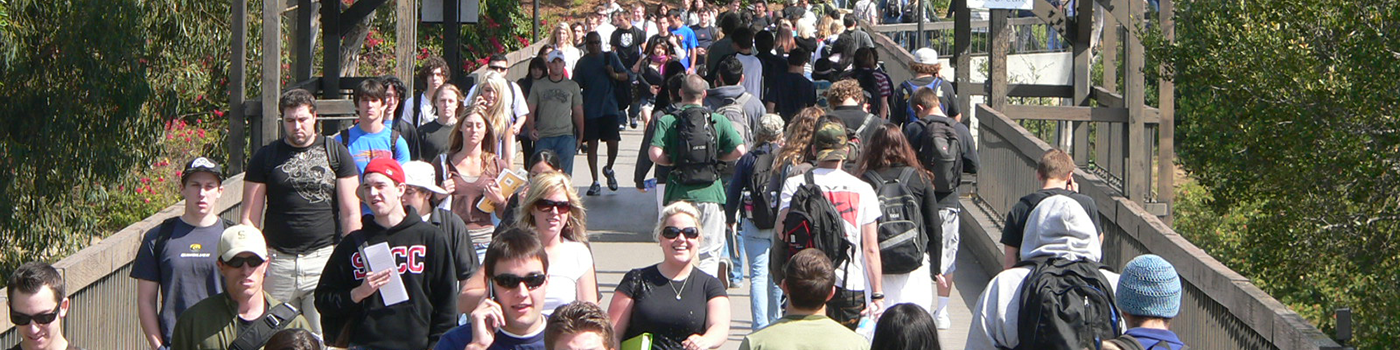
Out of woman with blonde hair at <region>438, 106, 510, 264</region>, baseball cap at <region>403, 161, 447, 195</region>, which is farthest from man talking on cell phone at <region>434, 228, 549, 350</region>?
woman with blonde hair at <region>438, 106, 510, 264</region>

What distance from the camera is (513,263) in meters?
5.12

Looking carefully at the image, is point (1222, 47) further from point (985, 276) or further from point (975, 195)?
point (985, 276)

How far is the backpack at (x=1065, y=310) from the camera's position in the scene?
546cm

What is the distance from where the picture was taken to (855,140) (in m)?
9.25

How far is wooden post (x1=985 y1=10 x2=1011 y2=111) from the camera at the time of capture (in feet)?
46.5

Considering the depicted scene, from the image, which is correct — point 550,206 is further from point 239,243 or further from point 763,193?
point 763,193

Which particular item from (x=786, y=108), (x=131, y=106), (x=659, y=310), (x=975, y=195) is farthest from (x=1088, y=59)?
(x=131, y=106)

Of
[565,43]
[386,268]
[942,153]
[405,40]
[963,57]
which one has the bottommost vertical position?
[386,268]

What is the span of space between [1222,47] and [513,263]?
62.8 feet

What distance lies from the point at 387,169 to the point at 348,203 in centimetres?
143

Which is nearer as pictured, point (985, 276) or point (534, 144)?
point (985, 276)

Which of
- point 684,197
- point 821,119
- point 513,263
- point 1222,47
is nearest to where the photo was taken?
point 513,263

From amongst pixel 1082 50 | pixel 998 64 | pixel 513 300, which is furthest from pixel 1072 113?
pixel 513 300

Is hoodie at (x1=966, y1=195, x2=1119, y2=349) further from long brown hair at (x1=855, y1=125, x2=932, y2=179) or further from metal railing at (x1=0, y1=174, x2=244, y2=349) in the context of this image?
metal railing at (x1=0, y1=174, x2=244, y2=349)
